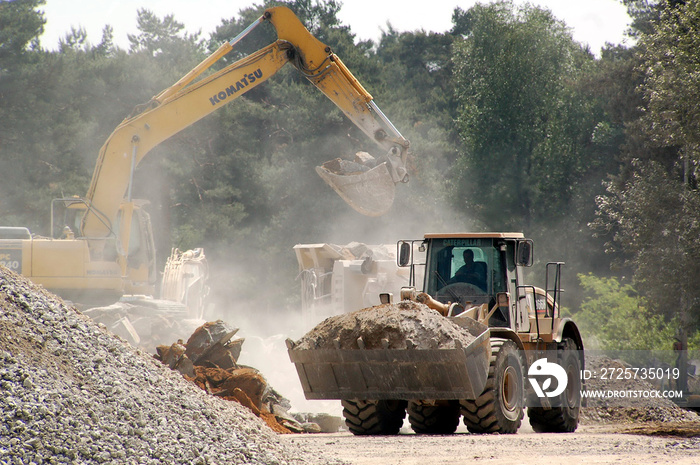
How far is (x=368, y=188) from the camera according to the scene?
14414 mm

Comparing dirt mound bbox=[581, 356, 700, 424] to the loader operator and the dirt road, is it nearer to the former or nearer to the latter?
the dirt road

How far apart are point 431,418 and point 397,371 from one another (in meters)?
1.23

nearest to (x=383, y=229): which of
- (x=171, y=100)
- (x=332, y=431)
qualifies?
(x=171, y=100)

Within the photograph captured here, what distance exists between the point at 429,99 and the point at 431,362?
33.6 metres

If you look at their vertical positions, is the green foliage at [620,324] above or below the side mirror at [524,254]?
below

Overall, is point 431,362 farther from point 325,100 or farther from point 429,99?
point 429,99

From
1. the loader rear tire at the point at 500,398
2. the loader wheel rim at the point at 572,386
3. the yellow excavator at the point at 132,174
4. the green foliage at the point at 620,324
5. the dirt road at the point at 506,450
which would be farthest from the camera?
the green foliage at the point at 620,324

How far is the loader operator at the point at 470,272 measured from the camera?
921 centimetres

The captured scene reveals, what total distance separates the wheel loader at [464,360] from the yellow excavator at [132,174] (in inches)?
179

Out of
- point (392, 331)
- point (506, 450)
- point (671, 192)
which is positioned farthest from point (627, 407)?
point (671, 192)

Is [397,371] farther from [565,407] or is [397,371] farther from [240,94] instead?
[240,94]

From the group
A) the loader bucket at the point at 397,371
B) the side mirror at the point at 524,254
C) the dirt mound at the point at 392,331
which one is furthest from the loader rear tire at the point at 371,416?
the side mirror at the point at 524,254

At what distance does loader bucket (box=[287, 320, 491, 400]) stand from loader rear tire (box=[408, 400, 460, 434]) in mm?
884

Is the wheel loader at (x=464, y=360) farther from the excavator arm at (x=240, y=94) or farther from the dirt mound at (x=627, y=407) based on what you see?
the excavator arm at (x=240, y=94)
